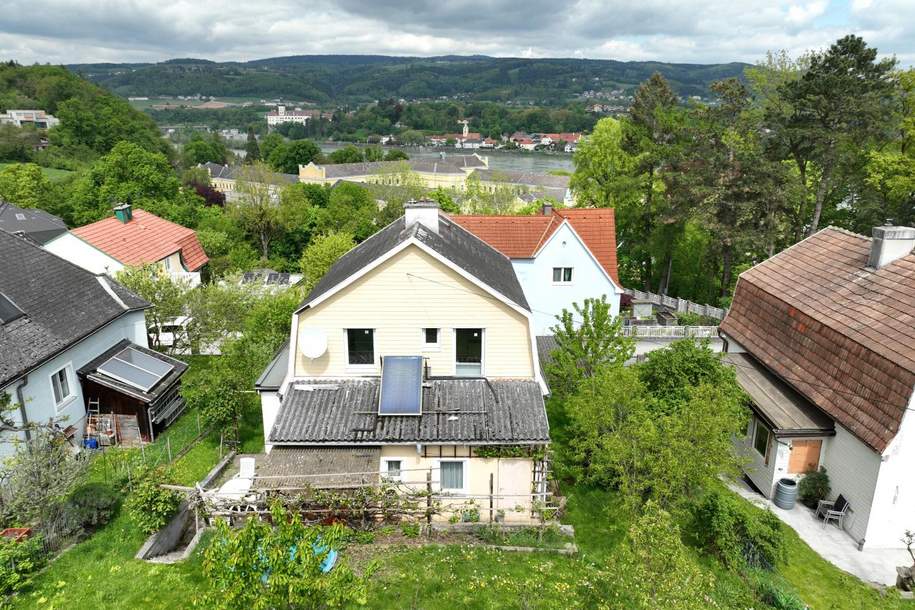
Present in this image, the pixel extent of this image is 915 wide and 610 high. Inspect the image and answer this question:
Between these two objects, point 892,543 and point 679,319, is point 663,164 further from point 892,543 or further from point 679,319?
point 892,543

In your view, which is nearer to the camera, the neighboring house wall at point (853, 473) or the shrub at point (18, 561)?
the shrub at point (18, 561)

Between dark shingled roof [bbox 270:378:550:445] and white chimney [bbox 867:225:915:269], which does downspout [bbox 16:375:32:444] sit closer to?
dark shingled roof [bbox 270:378:550:445]

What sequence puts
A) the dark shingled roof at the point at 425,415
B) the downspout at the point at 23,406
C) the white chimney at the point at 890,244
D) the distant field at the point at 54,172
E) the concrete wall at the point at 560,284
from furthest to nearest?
the distant field at the point at 54,172 → the concrete wall at the point at 560,284 → the white chimney at the point at 890,244 → the downspout at the point at 23,406 → the dark shingled roof at the point at 425,415

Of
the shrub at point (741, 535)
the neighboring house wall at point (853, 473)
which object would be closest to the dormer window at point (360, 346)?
the shrub at point (741, 535)

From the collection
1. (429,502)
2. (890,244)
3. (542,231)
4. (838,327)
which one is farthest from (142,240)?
(890,244)

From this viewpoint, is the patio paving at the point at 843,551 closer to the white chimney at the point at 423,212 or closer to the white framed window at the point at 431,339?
the white framed window at the point at 431,339

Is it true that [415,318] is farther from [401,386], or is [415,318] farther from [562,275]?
[562,275]

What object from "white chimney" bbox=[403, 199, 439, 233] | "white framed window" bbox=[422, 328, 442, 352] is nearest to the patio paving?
"white framed window" bbox=[422, 328, 442, 352]
